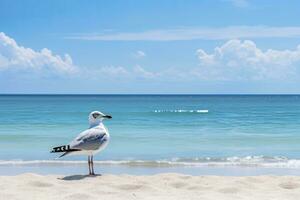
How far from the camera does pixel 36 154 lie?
14312 millimetres

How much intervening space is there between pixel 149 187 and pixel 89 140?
1388mm

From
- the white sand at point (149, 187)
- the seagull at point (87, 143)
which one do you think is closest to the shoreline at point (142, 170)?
the white sand at point (149, 187)

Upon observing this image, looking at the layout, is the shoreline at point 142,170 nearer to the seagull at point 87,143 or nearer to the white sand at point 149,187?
the white sand at point 149,187

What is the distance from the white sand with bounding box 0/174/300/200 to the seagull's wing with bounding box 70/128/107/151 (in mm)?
489

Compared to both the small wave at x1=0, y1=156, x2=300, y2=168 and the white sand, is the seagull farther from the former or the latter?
the small wave at x1=0, y1=156, x2=300, y2=168

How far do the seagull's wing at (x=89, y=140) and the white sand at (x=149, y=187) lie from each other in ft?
1.61

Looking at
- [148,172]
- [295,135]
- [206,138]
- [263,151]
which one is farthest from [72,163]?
[295,135]

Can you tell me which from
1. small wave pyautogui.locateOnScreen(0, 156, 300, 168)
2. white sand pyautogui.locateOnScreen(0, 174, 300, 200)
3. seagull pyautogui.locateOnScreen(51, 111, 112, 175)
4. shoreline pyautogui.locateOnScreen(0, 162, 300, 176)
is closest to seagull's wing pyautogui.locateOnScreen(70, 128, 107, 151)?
seagull pyautogui.locateOnScreen(51, 111, 112, 175)

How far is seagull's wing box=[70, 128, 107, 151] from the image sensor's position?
873 centimetres

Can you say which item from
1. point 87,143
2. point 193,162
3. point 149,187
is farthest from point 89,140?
point 193,162

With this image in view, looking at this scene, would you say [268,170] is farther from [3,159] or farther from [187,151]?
[3,159]

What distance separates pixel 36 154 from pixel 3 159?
116 cm

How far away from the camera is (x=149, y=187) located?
791 cm

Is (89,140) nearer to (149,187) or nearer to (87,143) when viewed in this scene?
(87,143)
